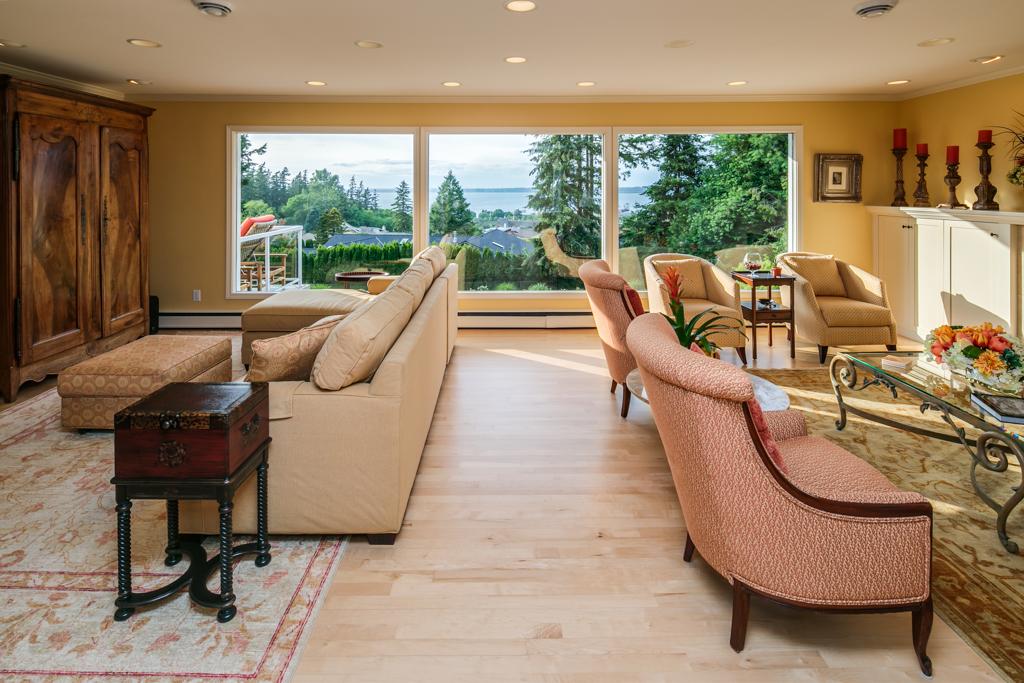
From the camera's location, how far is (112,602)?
2.17 metres

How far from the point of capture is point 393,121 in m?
7.35

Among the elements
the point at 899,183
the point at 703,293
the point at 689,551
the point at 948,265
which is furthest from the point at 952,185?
the point at 689,551

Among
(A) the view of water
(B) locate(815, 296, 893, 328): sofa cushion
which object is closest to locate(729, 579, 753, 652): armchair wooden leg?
(B) locate(815, 296, 893, 328): sofa cushion

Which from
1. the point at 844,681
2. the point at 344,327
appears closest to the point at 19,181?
the point at 344,327

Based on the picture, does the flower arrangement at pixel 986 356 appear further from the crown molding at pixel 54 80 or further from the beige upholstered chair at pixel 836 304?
the crown molding at pixel 54 80

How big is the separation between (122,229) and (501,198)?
3.68m

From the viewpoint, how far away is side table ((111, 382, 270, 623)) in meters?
1.96

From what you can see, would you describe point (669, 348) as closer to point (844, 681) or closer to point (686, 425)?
point (686, 425)

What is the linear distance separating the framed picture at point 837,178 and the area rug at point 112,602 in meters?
6.54

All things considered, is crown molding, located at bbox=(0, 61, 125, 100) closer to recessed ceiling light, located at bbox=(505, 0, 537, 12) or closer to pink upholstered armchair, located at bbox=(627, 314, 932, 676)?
recessed ceiling light, located at bbox=(505, 0, 537, 12)

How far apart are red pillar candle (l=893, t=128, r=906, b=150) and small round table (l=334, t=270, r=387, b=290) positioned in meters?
5.39

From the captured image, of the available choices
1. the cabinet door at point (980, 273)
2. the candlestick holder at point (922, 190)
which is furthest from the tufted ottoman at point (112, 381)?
the candlestick holder at point (922, 190)

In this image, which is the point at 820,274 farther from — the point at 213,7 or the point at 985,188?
the point at 213,7

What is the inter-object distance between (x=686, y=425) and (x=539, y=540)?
1.00 m
